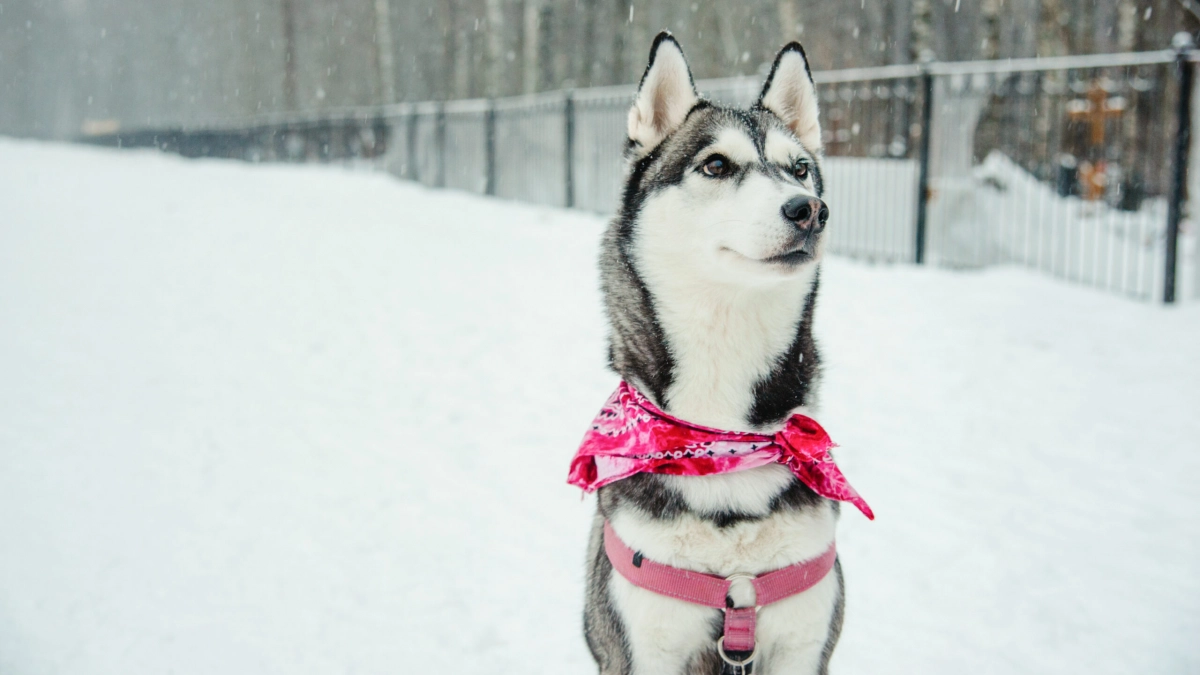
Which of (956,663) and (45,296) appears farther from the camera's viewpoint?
(45,296)

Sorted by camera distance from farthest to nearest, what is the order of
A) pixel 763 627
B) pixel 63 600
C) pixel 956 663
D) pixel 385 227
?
pixel 385 227 < pixel 63 600 < pixel 956 663 < pixel 763 627

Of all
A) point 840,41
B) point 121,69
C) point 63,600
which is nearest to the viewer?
point 63,600

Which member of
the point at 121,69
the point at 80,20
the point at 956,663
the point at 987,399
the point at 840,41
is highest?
the point at 80,20

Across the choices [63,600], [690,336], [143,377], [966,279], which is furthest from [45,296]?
[966,279]

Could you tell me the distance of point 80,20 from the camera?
248 feet

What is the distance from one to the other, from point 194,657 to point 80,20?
9211 cm

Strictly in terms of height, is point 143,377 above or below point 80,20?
below

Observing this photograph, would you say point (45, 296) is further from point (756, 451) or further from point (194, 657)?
point (756, 451)

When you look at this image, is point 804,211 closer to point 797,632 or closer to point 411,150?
point 797,632

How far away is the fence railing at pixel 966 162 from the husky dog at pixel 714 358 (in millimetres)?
2201

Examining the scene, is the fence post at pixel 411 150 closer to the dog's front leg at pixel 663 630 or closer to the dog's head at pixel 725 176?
the dog's head at pixel 725 176

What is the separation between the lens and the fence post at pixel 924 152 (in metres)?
8.45

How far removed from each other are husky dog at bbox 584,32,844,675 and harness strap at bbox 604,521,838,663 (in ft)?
0.08

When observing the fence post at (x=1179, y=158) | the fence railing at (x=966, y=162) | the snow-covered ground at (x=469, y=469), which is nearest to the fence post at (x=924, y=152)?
the fence railing at (x=966, y=162)
